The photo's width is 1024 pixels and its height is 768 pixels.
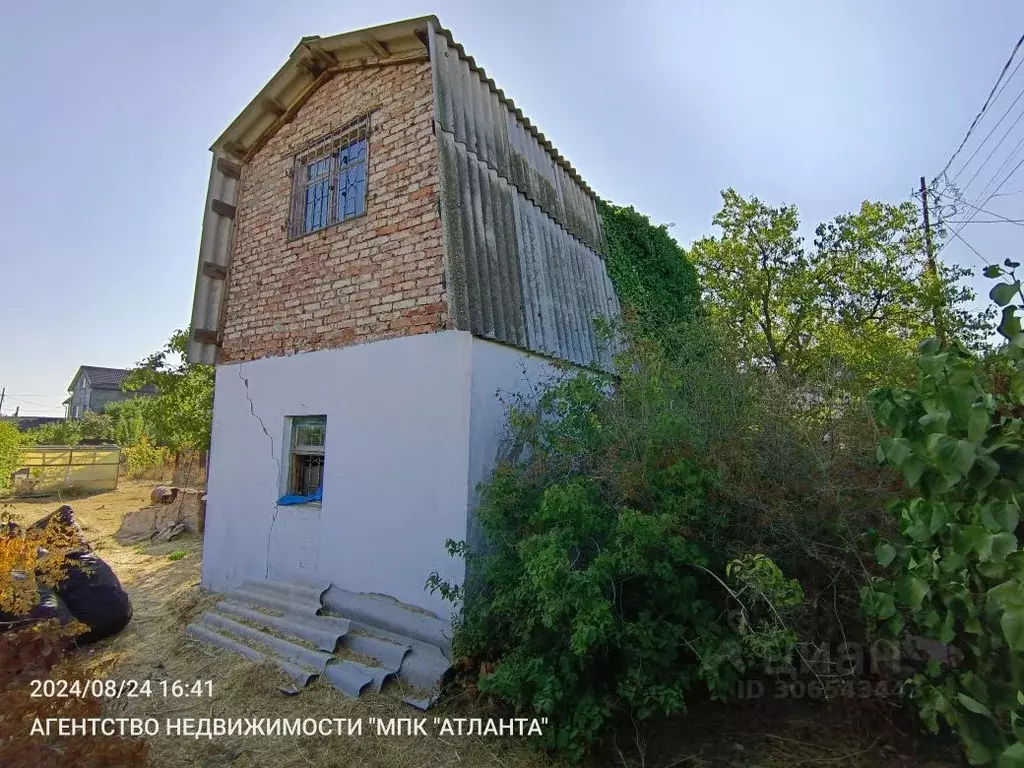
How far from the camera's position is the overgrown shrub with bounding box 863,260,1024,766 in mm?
1835

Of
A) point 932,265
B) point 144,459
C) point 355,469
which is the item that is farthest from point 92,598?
point 144,459

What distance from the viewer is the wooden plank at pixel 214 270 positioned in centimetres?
817

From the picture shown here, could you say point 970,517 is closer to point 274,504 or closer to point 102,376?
point 274,504

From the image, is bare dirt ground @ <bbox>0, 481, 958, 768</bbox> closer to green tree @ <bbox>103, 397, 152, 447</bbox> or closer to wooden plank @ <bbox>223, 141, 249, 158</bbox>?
wooden plank @ <bbox>223, 141, 249, 158</bbox>

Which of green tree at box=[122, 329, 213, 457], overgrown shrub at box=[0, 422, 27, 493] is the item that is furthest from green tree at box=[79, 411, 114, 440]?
green tree at box=[122, 329, 213, 457]

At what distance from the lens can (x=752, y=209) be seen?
13758 millimetres

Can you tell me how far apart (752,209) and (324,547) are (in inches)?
511

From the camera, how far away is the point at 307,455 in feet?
22.9

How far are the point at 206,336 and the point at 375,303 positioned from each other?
12.0 ft

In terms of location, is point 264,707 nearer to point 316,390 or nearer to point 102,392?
point 316,390

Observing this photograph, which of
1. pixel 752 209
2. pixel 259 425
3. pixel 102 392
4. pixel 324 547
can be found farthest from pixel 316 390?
pixel 102 392

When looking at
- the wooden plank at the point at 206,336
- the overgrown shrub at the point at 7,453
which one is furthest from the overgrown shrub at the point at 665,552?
the overgrown shrub at the point at 7,453

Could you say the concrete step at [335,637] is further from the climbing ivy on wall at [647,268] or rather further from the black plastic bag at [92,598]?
the climbing ivy on wall at [647,268]

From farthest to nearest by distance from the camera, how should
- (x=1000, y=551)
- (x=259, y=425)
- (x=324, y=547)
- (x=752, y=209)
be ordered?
(x=752, y=209)
(x=259, y=425)
(x=324, y=547)
(x=1000, y=551)
